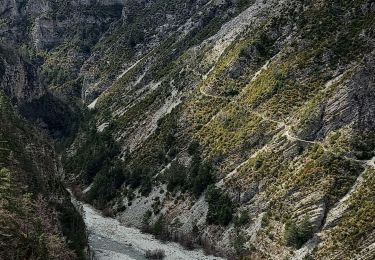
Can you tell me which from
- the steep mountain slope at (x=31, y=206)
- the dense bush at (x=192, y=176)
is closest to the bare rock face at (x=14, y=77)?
the steep mountain slope at (x=31, y=206)

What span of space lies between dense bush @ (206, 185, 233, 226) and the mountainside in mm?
249

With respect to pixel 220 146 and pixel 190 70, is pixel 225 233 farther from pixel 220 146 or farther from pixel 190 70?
pixel 190 70

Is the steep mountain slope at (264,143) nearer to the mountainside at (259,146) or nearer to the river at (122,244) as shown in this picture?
the mountainside at (259,146)

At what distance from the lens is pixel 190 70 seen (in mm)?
149250

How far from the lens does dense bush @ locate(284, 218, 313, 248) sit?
84250 mm

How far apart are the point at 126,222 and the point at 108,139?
4135 cm

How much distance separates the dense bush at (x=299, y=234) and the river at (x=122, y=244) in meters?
14.7

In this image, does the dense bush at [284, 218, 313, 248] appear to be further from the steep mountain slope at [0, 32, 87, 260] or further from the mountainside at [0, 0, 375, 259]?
the steep mountain slope at [0, 32, 87, 260]

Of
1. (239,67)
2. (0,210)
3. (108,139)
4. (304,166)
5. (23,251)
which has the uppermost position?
(239,67)

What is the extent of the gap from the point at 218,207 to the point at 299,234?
2073cm

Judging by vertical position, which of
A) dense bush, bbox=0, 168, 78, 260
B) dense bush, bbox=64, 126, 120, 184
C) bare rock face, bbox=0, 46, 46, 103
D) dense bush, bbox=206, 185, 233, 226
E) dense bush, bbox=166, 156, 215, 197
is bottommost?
dense bush, bbox=0, 168, 78, 260


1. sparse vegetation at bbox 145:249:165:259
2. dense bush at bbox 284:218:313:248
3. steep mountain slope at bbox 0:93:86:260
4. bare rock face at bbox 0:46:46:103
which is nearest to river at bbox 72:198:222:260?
sparse vegetation at bbox 145:249:165:259

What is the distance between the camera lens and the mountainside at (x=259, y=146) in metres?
87.8

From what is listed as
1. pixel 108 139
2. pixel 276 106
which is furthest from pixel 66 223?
pixel 108 139
